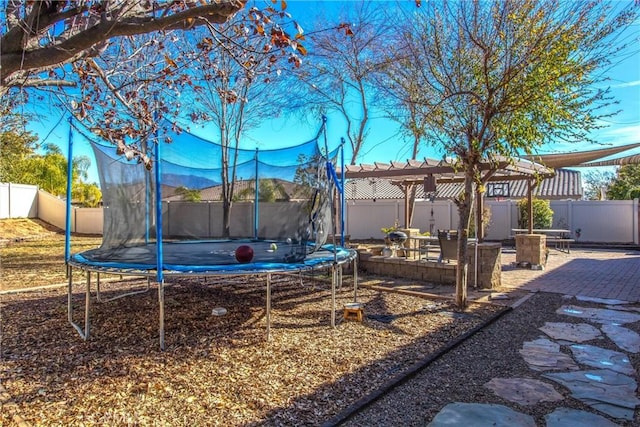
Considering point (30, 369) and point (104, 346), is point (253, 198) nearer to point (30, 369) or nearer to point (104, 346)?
point (104, 346)

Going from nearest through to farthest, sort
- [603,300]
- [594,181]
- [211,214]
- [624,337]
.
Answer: [624,337], [603,300], [211,214], [594,181]

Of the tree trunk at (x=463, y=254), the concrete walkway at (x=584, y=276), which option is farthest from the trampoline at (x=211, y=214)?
the concrete walkway at (x=584, y=276)

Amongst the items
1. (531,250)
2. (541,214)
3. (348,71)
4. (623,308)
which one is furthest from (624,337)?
(541,214)

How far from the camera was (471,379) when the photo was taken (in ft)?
9.21

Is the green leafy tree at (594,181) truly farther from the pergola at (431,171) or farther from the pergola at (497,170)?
the pergola at (431,171)

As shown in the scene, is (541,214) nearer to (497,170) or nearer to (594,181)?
(497,170)

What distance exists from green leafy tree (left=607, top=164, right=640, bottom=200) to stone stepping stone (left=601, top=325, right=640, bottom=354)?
44.0 feet

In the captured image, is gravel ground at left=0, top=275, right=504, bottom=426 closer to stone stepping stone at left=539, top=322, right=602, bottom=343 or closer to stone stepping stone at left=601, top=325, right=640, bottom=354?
stone stepping stone at left=539, top=322, right=602, bottom=343

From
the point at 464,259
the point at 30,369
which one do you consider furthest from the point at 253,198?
the point at 30,369

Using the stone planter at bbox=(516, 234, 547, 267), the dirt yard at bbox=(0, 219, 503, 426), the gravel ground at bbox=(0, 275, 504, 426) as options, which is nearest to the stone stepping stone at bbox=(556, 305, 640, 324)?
the dirt yard at bbox=(0, 219, 503, 426)

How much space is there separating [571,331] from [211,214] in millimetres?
4416

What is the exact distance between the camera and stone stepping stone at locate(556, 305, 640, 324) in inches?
168

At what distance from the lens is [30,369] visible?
2809mm

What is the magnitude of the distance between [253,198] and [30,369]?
3544 millimetres
